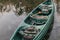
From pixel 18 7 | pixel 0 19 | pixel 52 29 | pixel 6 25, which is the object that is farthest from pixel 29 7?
pixel 52 29

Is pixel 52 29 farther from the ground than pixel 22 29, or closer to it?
closer to it

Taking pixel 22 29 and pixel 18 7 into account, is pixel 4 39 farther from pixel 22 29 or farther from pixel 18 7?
pixel 18 7

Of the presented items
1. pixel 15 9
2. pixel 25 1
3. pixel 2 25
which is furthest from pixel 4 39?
pixel 25 1

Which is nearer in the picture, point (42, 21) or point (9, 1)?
point (42, 21)

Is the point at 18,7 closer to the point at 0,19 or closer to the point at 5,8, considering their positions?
the point at 5,8

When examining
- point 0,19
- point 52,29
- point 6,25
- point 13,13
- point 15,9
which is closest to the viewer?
point 52,29

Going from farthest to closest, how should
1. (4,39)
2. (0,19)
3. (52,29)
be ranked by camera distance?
(0,19) < (52,29) < (4,39)

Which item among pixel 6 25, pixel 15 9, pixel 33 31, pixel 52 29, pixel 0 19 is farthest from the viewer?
pixel 15 9

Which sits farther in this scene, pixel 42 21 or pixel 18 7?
pixel 18 7

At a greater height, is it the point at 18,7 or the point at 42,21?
the point at 42,21
